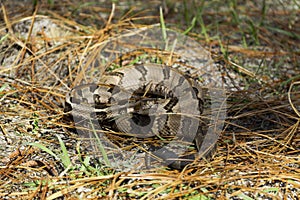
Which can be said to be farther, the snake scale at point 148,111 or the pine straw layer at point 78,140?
the snake scale at point 148,111

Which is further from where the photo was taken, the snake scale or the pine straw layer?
the snake scale

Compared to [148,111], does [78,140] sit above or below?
below

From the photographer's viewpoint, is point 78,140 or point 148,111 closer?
point 78,140

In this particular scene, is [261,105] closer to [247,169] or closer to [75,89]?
[247,169]
